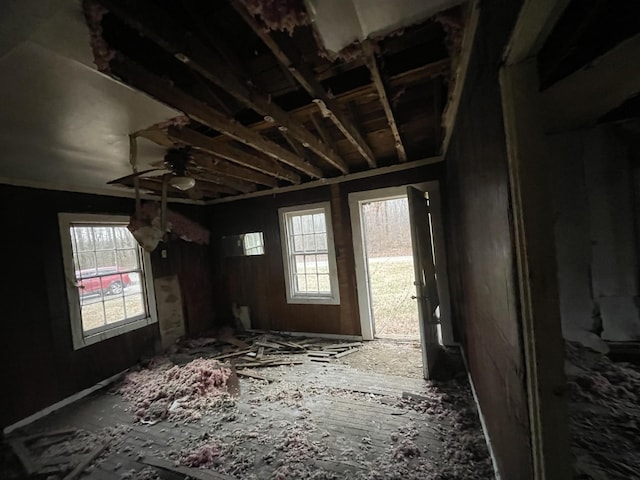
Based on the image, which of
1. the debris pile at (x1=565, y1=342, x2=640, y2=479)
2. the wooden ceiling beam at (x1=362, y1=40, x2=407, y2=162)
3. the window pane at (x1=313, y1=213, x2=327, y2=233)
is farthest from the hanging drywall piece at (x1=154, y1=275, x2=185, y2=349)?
the debris pile at (x1=565, y1=342, x2=640, y2=479)

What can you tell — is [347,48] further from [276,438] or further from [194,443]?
[194,443]

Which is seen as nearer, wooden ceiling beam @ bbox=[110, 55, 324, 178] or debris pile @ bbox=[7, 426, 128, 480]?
wooden ceiling beam @ bbox=[110, 55, 324, 178]

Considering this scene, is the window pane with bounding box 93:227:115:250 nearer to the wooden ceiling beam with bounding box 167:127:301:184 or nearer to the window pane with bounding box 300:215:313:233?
the wooden ceiling beam with bounding box 167:127:301:184

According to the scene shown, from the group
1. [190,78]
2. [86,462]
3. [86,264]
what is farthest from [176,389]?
[190,78]

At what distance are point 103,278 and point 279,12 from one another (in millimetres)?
3756

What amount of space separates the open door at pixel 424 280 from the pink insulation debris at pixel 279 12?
1972mm

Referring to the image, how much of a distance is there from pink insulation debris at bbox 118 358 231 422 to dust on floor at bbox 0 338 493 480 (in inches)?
0.5

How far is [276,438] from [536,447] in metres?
1.84

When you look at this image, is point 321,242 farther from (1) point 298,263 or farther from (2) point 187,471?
(2) point 187,471

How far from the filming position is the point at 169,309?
4195 mm

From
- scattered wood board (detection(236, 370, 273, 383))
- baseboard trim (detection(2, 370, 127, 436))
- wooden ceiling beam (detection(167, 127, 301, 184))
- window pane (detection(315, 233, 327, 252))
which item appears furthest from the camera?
window pane (detection(315, 233, 327, 252))

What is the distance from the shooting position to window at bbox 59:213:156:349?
3.11 metres

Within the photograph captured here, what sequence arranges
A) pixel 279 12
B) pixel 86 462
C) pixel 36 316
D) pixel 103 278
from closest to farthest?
1. pixel 279 12
2. pixel 86 462
3. pixel 36 316
4. pixel 103 278

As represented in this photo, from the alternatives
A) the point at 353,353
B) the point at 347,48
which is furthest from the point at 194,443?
the point at 347,48
